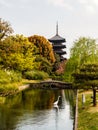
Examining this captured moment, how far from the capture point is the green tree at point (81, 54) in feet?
211

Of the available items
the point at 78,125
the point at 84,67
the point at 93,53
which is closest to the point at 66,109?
the point at 84,67

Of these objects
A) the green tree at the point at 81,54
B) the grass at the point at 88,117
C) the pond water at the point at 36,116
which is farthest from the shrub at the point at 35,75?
the grass at the point at 88,117

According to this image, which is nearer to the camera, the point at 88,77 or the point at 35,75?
the point at 88,77

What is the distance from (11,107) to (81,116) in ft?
32.1

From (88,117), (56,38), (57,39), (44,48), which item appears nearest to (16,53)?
(44,48)

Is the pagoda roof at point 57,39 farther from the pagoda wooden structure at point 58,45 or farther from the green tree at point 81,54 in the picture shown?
the green tree at point 81,54

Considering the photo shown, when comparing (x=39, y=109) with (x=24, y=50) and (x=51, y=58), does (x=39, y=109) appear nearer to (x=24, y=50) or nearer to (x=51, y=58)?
(x=24, y=50)

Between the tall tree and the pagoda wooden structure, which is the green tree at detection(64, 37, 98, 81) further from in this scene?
the pagoda wooden structure

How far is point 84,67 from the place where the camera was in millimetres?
35375

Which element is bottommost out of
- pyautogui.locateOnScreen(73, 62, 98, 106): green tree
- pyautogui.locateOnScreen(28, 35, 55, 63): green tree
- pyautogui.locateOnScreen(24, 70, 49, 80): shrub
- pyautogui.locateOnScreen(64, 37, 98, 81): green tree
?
pyautogui.locateOnScreen(73, 62, 98, 106): green tree

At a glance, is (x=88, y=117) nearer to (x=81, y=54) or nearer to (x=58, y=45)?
(x=81, y=54)

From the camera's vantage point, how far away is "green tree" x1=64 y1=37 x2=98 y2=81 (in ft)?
211

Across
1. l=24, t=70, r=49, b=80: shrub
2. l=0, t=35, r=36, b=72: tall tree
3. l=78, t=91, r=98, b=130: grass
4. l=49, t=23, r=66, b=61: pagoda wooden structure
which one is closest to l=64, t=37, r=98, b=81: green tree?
l=0, t=35, r=36, b=72: tall tree

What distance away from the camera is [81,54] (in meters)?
65.8
